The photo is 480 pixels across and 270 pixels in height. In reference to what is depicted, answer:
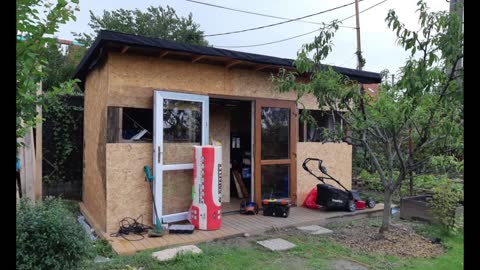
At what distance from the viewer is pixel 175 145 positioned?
5.15 meters

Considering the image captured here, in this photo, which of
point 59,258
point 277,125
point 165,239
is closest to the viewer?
point 59,258

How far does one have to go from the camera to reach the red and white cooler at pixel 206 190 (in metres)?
4.92

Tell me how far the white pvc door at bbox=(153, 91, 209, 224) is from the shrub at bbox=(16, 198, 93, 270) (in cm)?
206

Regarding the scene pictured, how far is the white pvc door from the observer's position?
493cm

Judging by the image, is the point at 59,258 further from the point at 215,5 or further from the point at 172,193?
the point at 215,5

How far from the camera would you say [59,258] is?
2602 mm

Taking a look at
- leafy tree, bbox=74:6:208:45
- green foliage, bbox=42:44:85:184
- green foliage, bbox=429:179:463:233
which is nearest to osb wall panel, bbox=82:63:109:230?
green foliage, bbox=42:44:85:184

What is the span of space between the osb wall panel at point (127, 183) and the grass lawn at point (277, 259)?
0.75m

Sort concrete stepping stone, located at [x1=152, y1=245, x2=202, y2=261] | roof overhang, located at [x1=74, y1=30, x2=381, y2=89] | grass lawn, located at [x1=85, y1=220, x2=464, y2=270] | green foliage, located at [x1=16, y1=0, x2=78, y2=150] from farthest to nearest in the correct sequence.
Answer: roof overhang, located at [x1=74, y1=30, x2=381, y2=89] < concrete stepping stone, located at [x1=152, y1=245, x2=202, y2=261] < grass lawn, located at [x1=85, y1=220, x2=464, y2=270] < green foliage, located at [x1=16, y1=0, x2=78, y2=150]

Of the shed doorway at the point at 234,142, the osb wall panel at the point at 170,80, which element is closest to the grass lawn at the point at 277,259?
the osb wall panel at the point at 170,80

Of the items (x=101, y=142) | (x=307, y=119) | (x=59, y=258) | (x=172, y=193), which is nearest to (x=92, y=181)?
(x=101, y=142)

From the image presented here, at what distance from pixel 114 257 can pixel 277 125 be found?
3.70 m

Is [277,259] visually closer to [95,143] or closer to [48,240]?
[48,240]

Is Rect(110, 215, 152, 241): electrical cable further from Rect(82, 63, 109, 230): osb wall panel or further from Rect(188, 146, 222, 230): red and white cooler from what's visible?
Rect(188, 146, 222, 230): red and white cooler
